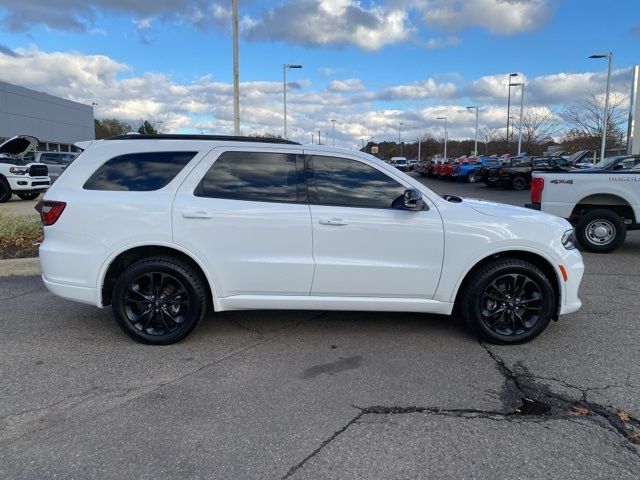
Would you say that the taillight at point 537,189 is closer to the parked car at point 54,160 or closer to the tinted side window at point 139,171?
the tinted side window at point 139,171

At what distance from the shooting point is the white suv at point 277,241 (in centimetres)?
425

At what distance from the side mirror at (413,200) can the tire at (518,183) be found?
24907 millimetres

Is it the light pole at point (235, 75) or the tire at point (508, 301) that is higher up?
the light pole at point (235, 75)

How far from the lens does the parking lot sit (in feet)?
9.05

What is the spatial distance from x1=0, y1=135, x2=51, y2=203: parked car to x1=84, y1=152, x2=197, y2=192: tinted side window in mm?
14267

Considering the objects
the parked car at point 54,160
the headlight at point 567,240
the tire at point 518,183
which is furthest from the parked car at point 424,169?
the headlight at point 567,240

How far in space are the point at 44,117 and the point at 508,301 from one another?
179ft

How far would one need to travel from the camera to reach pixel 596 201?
29.5 feet

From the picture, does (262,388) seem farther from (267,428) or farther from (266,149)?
(266,149)

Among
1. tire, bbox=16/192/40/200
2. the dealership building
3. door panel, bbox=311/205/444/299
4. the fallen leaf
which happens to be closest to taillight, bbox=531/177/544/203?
door panel, bbox=311/205/444/299

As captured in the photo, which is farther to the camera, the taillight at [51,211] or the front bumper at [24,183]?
the front bumper at [24,183]

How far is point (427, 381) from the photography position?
Answer: 3.73 metres

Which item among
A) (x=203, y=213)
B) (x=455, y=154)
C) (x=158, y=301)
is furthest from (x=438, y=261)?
(x=455, y=154)

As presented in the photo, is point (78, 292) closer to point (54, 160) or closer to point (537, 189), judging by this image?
point (537, 189)
